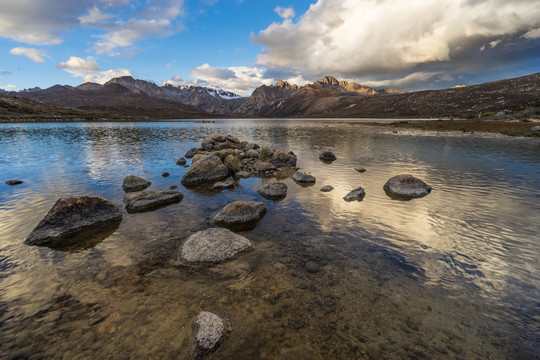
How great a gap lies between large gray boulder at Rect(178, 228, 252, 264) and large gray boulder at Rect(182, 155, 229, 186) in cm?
1038

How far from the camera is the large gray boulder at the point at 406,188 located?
1520 centimetres

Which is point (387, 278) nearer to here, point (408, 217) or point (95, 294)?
point (408, 217)

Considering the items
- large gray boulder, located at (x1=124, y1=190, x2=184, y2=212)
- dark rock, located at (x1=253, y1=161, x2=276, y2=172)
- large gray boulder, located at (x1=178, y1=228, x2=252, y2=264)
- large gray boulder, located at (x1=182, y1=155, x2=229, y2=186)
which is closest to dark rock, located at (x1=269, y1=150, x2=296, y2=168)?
dark rock, located at (x1=253, y1=161, x2=276, y2=172)

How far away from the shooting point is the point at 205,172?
19.9m

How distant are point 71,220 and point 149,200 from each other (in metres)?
3.75

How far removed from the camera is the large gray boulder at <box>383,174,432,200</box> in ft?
49.9

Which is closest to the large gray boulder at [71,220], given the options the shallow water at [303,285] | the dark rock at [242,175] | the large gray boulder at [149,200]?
the shallow water at [303,285]

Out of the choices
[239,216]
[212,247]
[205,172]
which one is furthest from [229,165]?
[212,247]

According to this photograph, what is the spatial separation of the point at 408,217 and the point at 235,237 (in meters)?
9.07

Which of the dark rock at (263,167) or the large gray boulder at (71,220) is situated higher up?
the large gray boulder at (71,220)

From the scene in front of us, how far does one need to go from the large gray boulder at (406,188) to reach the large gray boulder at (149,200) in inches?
563

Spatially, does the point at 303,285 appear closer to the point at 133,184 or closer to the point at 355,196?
the point at 355,196

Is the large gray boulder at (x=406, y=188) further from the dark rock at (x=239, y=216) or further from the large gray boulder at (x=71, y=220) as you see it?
the large gray boulder at (x=71, y=220)

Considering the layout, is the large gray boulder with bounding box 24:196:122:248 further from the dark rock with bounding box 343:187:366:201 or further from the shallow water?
the dark rock with bounding box 343:187:366:201
